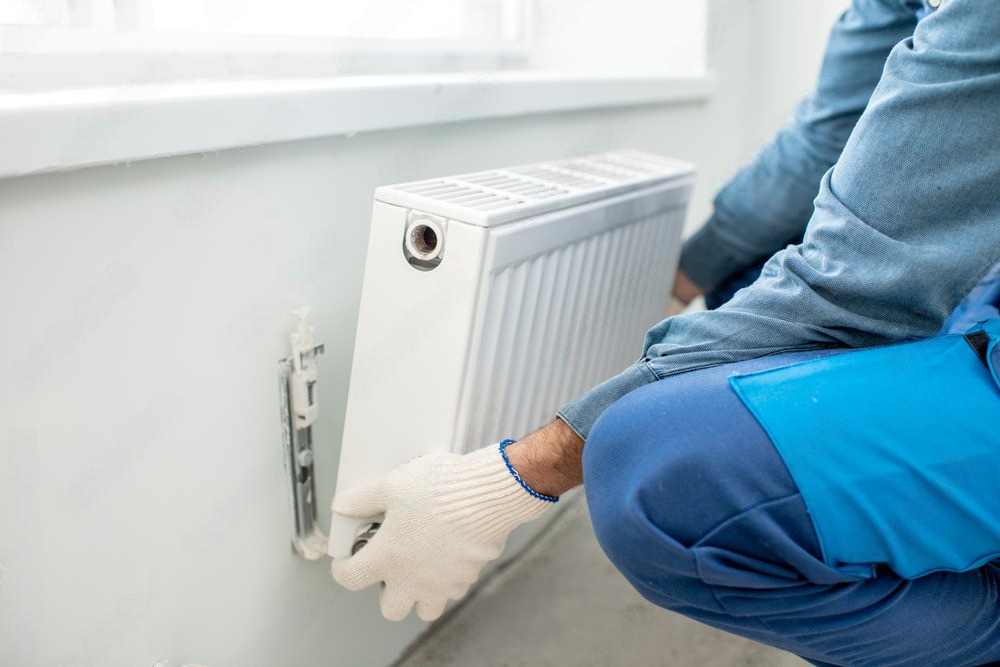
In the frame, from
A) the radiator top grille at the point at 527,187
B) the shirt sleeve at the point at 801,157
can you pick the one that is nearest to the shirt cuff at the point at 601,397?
the radiator top grille at the point at 527,187

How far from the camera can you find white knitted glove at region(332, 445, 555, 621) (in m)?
0.65

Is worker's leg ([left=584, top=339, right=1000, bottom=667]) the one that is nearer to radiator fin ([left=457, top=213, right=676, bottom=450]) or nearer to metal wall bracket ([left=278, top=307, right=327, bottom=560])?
radiator fin ([left=457, top=213, right=676, bottom=450])

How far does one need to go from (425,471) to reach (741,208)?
0.50m

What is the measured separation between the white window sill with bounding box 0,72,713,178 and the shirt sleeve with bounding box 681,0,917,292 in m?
0.24

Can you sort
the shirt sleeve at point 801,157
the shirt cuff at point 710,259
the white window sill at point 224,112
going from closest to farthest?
1. the white window sill at point 224,112
2. the shirt sleeve at point 801,157
3. the shirt cuff at point 710,259

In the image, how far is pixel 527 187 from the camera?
75 cm

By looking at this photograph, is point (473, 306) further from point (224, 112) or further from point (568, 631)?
point (568, 631)

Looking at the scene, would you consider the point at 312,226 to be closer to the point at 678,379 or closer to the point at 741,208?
the point at 678,379

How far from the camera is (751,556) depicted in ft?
1.78

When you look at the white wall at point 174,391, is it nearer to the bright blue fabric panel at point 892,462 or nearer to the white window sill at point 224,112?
the white window sill at point 224,112

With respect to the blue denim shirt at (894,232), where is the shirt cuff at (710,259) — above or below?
below

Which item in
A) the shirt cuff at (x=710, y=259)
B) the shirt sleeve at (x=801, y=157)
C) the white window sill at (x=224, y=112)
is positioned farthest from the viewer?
the shirt cuff at (x=710, y=259)

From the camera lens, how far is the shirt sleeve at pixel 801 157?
856 mm

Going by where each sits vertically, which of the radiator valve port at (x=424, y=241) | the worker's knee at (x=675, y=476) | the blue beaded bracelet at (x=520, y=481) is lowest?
the blue beaded bracelet at (x=520, y=481)
